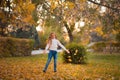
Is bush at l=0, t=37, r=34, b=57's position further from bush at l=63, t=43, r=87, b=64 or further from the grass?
the grass

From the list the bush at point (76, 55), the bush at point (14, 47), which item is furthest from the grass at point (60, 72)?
the bush at point (14, 47)

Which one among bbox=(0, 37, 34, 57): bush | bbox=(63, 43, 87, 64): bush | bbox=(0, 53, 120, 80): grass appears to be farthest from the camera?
bbox=(0, 37, 34, 57): bush

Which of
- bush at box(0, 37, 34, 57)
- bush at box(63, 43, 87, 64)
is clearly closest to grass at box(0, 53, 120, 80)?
bush at box(63, 43, 87, 64)

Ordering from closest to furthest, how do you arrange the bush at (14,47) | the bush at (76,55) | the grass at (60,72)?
the grass at (60,72)
the bush at (76,55)
the bush at (14,47)

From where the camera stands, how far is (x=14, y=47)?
2969 cm

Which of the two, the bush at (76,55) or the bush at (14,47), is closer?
the bush at (76,55)

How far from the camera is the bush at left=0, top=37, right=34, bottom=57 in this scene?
90.9ft

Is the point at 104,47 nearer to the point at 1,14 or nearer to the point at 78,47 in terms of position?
the point at 78,47

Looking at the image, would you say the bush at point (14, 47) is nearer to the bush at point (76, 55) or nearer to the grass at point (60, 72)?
the bush at point (76, 55)

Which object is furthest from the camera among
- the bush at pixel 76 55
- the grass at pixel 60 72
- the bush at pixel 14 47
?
the bush at pixel 14 47

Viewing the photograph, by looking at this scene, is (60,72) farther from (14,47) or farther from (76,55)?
(14,47)

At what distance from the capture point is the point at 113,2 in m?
16.0

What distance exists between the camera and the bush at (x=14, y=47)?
27.7 meters

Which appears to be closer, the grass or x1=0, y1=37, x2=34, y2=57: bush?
the grass
